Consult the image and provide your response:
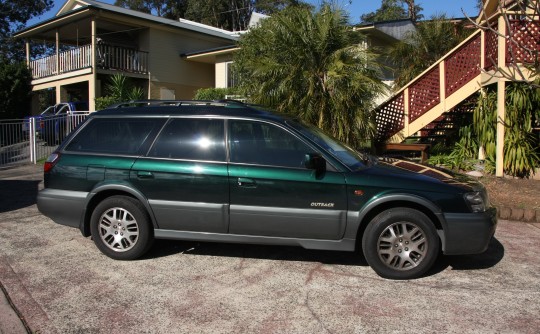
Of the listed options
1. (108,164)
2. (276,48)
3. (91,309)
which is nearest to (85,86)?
(276,48)

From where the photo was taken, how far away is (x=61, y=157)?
210 inches

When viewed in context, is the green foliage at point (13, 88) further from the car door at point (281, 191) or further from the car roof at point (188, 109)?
the car door at point (281, 191)

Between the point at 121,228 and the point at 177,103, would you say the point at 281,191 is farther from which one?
the point at 121,228

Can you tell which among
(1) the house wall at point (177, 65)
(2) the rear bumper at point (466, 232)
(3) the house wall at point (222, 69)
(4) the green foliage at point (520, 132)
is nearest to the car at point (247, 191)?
(2) the rear bumper at point (466, 232)

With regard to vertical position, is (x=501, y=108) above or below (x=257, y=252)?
above

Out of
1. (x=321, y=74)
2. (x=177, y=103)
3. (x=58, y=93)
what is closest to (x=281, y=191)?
(x=177, y=103)

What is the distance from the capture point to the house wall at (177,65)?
67.8 ft

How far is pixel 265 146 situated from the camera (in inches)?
193

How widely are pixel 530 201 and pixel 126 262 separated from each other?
651 cm

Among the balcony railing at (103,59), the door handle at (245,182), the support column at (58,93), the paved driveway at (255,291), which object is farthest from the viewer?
the support column at (58,93)

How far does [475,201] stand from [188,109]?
317 centimetres

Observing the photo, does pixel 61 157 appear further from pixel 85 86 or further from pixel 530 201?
pixel 85 86

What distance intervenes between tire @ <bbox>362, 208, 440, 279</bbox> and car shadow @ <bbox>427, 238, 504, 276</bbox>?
0.33 meters

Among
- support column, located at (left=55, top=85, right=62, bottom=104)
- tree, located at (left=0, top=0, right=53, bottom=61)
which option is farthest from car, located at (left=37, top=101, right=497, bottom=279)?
tree, located at (left=0, top=0, right=53, bottom=61)
